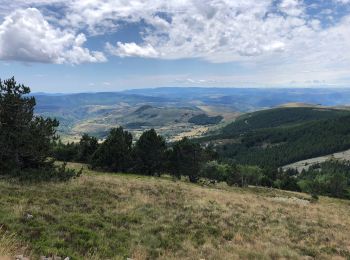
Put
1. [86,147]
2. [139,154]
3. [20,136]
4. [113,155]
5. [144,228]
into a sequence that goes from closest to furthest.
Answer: [144,228] → [20,136] → [113,155] → [139,154] → [86,147]

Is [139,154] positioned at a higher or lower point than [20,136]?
lower

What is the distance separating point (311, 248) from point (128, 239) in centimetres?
977

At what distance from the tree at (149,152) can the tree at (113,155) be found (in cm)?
497

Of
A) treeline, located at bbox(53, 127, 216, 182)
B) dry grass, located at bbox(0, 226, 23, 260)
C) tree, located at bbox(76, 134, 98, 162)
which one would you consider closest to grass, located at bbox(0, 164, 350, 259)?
dry grass, located at bbox(0, 226, 23, 260)

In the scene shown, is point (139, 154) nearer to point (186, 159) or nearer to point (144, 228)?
point (186, 159)

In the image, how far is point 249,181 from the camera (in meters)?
120

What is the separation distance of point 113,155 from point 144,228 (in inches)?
1712

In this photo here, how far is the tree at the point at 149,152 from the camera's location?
68875mm

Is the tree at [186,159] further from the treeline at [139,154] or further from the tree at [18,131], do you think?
the tree at [18,131]

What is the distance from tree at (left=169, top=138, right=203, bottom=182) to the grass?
4179 centimetres

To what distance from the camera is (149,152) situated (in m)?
69.4

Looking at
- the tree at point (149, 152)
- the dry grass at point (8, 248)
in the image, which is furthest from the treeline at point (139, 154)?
the dry grass at point (8, 248)

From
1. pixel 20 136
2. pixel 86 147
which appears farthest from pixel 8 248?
pixel 86 147

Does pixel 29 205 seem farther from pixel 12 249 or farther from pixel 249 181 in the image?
pixel 249 181
